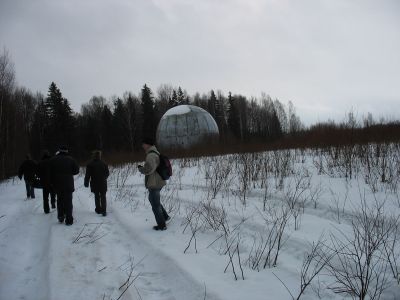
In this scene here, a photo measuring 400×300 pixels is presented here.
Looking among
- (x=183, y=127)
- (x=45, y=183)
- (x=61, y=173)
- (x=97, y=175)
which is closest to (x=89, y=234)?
(x=61, y=173)

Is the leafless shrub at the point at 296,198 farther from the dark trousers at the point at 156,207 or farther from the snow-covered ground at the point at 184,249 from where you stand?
the dark trousers at the point at 156,207

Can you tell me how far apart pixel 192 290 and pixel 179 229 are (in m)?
2.31

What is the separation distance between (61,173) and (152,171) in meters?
2.41

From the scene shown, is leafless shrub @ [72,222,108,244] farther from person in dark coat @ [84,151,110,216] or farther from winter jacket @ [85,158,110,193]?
winter jacket @ [85,158,110,193]

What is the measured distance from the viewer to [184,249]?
4559 mm

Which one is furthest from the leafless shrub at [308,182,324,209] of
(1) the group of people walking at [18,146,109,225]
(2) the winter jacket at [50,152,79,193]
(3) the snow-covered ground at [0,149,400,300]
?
(2) the winter jacket at [50,152,79,193]

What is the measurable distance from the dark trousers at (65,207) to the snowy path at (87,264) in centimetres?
20

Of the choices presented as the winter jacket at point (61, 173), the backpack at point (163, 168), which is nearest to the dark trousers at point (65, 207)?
the winter jacket at point (61, 173)

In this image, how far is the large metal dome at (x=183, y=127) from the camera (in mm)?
28594

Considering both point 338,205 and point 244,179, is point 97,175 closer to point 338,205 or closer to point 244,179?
point 244,179

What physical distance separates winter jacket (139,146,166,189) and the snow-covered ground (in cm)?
81

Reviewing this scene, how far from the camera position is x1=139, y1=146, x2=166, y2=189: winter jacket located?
5586 mm

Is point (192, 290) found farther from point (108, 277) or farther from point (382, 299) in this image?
point (382, 299)

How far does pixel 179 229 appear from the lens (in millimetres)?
5590
